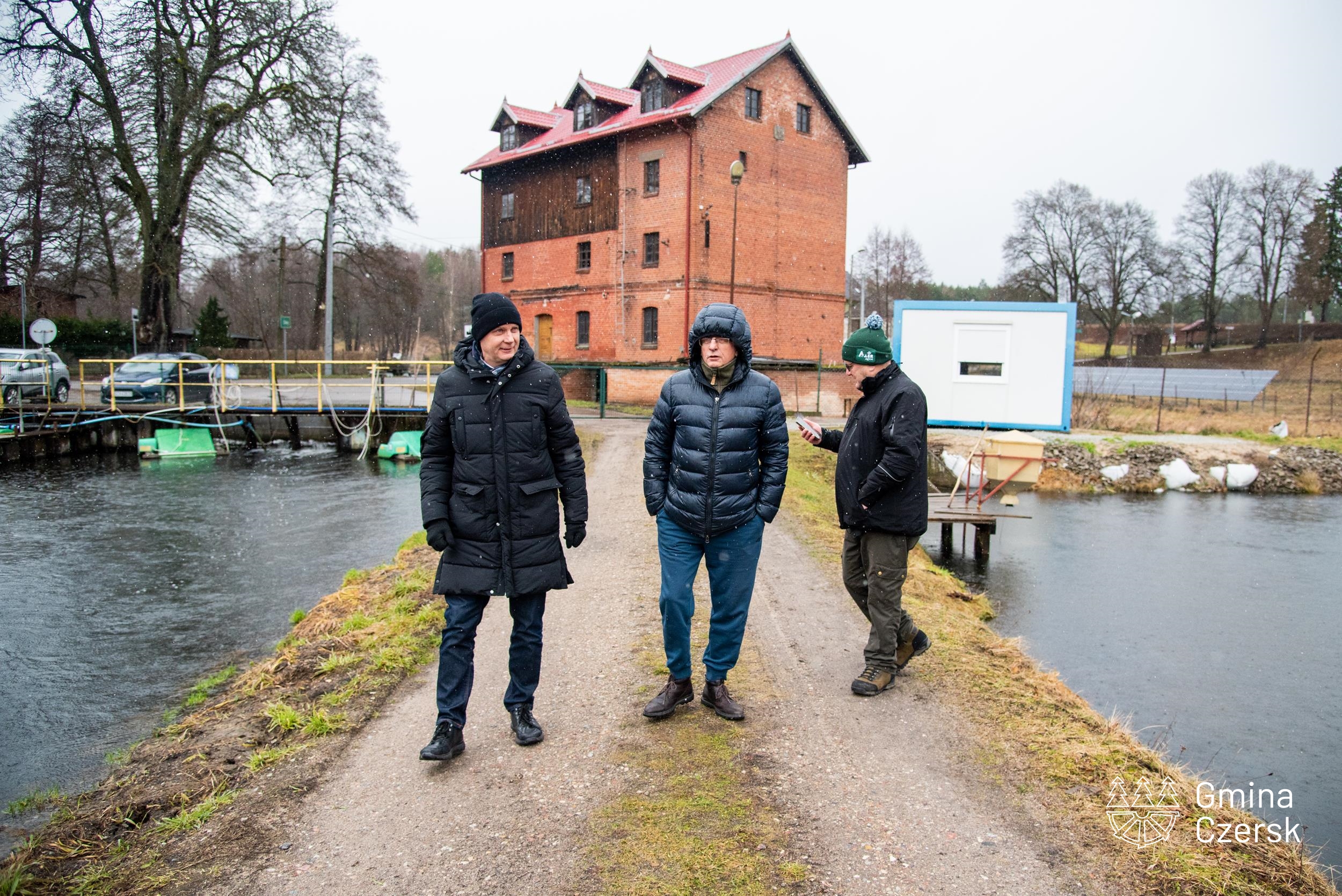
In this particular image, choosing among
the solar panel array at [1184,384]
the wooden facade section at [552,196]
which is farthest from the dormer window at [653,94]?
the solar panel array at [1184,384]

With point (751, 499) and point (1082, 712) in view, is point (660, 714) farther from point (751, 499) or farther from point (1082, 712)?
point (1082, 712)

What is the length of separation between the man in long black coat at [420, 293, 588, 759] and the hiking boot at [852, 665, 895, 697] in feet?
6.30

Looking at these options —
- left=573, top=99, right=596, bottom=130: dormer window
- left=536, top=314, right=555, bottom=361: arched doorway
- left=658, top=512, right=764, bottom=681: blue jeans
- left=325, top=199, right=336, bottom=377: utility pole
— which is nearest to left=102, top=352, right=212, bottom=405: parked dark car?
left=325, top=199, right=336, bottom=377: utility pole

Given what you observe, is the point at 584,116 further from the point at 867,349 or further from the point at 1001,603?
the point at 867,349

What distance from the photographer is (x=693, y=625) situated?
644 centimetres

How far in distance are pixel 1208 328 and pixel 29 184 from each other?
72.1 meters

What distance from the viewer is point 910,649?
535 centimetres

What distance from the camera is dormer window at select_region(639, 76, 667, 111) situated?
32.8m

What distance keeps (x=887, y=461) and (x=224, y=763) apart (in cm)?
386

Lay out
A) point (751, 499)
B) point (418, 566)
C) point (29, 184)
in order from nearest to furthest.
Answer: point (751, 499), point (418, 566), point (29, 184)

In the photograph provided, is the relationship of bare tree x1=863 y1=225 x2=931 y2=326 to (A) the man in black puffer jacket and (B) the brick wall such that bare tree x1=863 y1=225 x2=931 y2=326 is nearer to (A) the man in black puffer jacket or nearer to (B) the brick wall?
(B) the brick wall

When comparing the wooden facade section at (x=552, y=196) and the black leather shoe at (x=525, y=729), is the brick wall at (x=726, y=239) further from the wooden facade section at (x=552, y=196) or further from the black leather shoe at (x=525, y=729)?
the black leather shoe at (x=525, y=729)

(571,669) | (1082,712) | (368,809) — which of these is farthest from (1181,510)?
(368,809)

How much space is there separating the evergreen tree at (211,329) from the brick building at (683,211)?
2361cm
